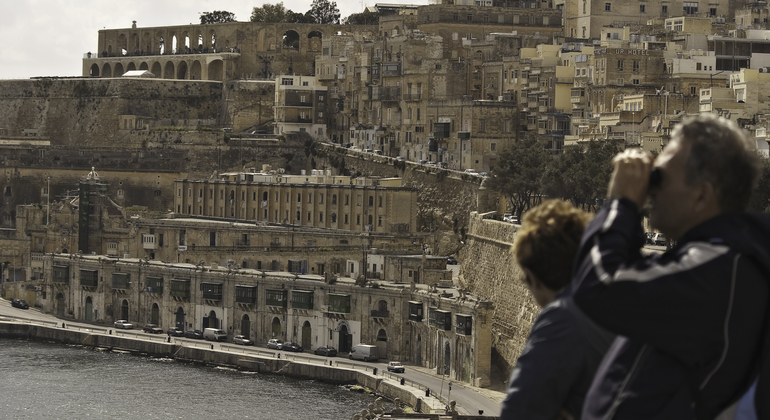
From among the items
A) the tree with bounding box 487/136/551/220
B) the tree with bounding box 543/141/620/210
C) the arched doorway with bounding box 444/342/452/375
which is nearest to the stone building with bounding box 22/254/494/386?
the arched doorway with bounding box 444/342/452/375

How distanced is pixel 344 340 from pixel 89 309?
14788 mm

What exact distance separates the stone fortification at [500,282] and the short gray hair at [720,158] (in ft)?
125

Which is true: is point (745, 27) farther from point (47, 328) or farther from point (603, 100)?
point (47, 328)

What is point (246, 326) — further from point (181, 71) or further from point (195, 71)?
point (181, 71)

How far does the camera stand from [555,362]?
5262 mm

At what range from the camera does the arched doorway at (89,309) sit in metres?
62.5

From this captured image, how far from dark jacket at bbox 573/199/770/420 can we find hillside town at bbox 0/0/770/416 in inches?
1602

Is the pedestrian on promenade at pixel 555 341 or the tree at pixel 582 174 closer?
the pedestrian on promenade at pixel 555 341

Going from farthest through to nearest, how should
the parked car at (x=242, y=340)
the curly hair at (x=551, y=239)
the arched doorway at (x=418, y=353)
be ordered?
the parked car at (x=242, y=340), the arched doorway at (x=418, y=353), the curly hair at (x=551, y=239)

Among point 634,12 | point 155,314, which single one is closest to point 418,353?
point 155,314

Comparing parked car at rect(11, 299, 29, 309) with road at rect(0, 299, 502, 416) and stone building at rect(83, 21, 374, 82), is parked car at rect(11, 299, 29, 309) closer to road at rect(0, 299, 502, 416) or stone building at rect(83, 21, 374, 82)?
road at rect(0, 299, 502, 416)

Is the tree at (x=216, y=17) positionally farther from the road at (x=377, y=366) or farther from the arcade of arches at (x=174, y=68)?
the road at (x=377, y=366)

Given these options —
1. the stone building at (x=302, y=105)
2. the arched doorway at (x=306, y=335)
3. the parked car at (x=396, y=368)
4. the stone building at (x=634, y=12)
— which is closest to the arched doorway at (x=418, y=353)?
the parked car at (x=396, y=368)

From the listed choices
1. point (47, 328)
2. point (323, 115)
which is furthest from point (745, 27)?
point (47, 328)
